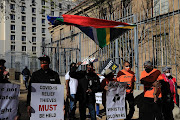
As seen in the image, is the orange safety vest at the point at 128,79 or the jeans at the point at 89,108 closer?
the jeans at the point at 89,108

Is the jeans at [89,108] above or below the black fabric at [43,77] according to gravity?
below

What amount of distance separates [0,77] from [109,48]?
6.30 meters

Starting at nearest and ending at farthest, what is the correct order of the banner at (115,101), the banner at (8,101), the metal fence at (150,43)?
1. the banner at (8,101)
2. the banner at (115,101)
3. the metal fence at (150,43)

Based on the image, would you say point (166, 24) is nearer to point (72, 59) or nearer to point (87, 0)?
point (72, 59)

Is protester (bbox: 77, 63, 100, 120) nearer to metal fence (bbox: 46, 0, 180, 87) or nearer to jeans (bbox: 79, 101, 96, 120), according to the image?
jeans (bbox: 79, 101, 96, 120)

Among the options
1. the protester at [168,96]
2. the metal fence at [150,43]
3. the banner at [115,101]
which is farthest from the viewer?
the metal fence at [150,43]

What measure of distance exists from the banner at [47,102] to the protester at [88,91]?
128 cm

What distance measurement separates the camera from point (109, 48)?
32.7 feet

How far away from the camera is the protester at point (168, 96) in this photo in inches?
251

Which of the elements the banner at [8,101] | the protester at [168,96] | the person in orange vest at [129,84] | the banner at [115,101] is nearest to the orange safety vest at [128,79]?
the person in orange vest at [129,84]

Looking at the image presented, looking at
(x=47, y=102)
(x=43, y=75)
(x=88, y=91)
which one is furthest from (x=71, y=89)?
(x=43, y=75)

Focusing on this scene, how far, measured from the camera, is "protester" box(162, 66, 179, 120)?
251 inches

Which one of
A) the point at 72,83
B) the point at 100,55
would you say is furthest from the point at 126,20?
the point at 72,83

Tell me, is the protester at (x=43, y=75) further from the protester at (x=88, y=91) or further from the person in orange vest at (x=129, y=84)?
the person in orange vest at (x=129, y=84)
